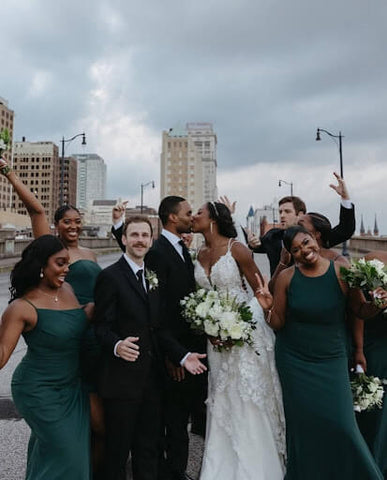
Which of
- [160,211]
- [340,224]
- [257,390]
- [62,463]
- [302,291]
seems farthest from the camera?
[340,224]

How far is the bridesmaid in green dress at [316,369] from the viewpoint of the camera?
328cm

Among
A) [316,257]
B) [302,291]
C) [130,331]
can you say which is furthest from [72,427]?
[316,257]

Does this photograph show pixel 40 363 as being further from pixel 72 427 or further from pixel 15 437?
pixel 15 437

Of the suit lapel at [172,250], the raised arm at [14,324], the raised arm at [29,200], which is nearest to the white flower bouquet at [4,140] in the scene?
the raised arm at [29,200]

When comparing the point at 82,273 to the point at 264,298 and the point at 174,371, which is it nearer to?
the point at 174,371

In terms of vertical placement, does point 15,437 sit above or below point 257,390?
below

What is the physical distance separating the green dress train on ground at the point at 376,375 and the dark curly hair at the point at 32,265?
117 inches

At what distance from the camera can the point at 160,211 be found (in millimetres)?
4375

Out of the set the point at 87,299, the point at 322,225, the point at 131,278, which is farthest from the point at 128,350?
the point at 322,225

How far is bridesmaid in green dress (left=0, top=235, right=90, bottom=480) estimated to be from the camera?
10.2ft

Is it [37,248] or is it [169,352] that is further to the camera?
[169,352]

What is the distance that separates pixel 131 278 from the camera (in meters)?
3.50

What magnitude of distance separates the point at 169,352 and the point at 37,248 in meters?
1.39

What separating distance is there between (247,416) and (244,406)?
9cm
